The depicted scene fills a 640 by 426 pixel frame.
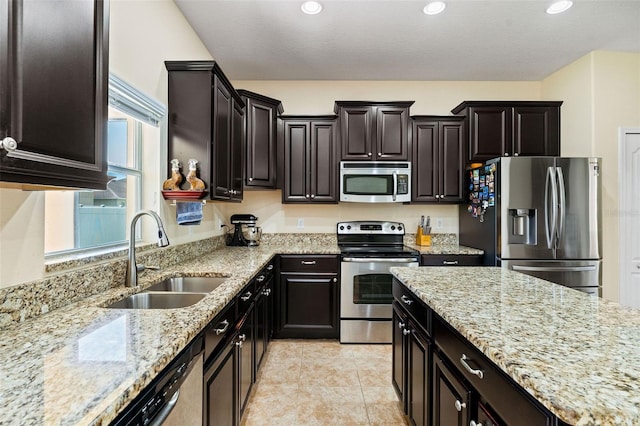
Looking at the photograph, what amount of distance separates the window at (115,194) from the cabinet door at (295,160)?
4.78ft

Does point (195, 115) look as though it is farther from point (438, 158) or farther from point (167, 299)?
point (438, 158)

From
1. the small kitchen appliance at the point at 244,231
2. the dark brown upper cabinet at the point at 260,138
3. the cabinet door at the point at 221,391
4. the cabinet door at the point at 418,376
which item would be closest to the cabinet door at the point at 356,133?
the dark brown upper cabinet at the point at 260,138

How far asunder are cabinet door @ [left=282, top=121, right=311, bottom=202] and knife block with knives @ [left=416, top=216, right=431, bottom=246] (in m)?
1.33

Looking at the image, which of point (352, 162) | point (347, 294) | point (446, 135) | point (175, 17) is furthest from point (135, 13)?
point (446, 135)

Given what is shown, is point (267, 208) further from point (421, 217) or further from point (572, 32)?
point (572, 32)

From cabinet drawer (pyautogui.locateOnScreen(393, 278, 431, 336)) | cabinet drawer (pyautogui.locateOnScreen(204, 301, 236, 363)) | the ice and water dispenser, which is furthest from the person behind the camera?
the ice and water dispenser

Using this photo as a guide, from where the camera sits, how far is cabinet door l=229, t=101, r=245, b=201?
2706 mm

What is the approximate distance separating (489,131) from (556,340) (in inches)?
119

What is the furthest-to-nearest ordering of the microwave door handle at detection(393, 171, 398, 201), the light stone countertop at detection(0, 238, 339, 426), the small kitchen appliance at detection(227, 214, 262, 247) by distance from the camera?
the small kitchen appliance at detection(227, 214, 262, 247)
the microwave door handle at detection(393, 171, 398, 201)
the light stone countertop at detection(0, 238, 339, 426)

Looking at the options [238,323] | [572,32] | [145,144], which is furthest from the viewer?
[572,32]

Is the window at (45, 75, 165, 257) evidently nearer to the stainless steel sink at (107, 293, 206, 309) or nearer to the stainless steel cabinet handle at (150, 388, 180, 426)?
the stainless steel sink at (107, 293, 206, 309)

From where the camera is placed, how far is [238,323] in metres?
1.73

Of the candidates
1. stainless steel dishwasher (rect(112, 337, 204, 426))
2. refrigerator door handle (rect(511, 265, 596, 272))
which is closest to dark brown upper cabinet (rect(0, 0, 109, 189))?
stainless steel dishwasher (rect(112, 337, 204, 426))

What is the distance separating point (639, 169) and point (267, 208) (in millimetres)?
3822
